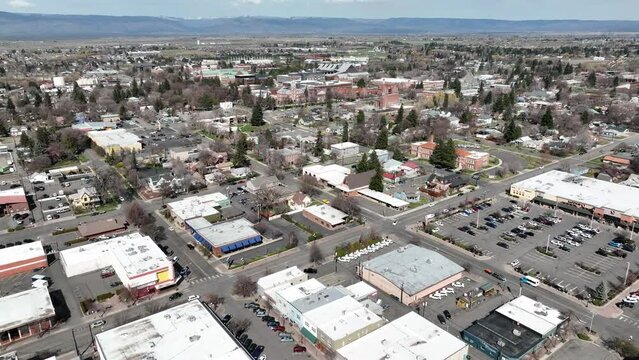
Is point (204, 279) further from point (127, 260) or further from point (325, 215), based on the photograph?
point (325, 215)

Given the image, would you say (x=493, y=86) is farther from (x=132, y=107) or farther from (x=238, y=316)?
(x=238, y=316)

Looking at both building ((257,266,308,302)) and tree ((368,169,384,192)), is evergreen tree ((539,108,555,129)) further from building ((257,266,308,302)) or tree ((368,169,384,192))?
building ((257,266,308,302))

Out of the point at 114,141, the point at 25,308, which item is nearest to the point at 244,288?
the point at 25,308

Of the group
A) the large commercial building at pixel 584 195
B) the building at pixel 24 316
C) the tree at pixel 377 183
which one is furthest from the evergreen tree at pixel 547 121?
the building at pixel 24 316

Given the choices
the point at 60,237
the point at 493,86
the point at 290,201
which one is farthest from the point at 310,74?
the point at 60,237

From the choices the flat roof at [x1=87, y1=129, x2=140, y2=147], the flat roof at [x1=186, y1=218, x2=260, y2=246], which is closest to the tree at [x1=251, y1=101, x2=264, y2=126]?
the flat roof at [x1=87, y1=129, x2=140, y2=147]

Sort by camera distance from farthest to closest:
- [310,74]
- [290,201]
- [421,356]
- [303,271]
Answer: [310,74], [290,201], [303,271], [421,356]

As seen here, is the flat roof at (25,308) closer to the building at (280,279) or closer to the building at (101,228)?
the building at (101,228)
